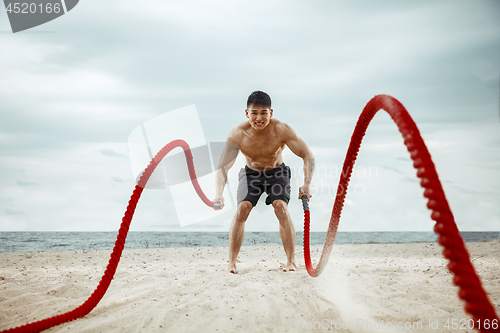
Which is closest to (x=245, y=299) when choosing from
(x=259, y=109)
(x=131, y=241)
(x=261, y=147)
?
(x=261, y=147)

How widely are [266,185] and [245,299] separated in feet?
7.44

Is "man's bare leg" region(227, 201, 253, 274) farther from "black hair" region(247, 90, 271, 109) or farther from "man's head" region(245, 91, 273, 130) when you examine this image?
"black hair" region(247, 90, 271, 109)

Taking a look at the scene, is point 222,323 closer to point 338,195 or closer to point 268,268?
point 338,195

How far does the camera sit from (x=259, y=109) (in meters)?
4.54

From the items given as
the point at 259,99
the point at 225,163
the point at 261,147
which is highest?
the point at 259,99

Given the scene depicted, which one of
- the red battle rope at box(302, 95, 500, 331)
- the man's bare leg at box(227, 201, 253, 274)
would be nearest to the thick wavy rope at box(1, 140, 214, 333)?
the man's bare leg at box(227, 201, 253, 274)

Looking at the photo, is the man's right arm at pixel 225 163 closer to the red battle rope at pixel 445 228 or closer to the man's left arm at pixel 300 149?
the man's left arm at pixel 300 149

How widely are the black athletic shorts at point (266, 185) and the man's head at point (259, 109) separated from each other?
897 mm

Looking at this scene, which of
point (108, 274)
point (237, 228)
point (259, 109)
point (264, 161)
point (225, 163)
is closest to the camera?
point (108, 274)

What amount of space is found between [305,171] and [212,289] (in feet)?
7.11

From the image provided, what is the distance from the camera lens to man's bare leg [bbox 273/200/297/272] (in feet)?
16.2

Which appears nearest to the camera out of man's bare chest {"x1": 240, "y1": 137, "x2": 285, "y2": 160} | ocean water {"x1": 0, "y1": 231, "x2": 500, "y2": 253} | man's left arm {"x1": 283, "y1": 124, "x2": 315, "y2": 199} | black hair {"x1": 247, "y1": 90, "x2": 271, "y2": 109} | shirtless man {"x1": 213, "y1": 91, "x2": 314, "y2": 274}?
black hair {"x1": 247, "y1": 90, "x2": 271, "y2": 109}

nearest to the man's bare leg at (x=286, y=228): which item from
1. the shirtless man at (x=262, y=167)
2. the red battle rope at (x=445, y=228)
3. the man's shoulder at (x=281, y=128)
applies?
the shirtless man at (x=262, y=167)

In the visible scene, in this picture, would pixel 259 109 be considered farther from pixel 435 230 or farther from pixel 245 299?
pixel 435 230
